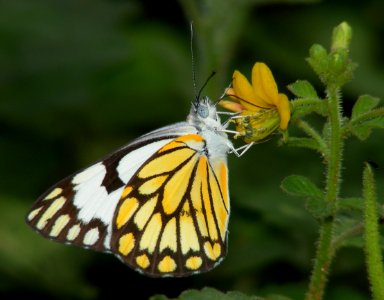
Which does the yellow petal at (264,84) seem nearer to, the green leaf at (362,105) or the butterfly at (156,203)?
the green leaf at (362,105)

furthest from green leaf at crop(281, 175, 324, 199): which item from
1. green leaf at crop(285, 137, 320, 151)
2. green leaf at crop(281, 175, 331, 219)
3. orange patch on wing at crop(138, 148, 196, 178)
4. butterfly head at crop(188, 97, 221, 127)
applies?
orange patch on wing at crop(138, 148, 196, 178)

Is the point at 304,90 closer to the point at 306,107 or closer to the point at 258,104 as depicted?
the point at 306,107

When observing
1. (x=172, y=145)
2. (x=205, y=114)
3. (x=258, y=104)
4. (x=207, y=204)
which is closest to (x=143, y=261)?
(x=207, y=204)

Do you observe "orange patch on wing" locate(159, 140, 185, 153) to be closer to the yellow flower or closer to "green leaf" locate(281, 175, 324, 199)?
the yellow flower

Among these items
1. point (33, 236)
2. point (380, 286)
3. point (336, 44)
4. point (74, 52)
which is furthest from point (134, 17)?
point (380, 286)

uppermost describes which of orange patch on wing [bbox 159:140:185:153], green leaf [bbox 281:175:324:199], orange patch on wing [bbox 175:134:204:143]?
orange patch on wing [bbox 175:134:204:143]

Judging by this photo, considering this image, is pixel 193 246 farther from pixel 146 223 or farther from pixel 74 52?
pixel 74 52
